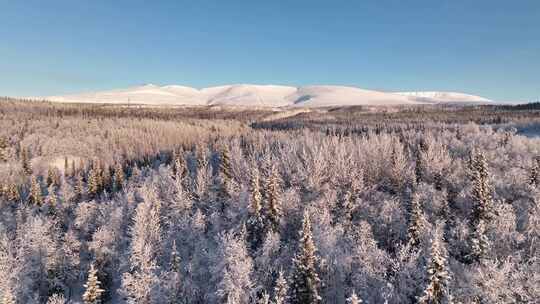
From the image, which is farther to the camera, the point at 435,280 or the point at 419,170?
the point at 419,170

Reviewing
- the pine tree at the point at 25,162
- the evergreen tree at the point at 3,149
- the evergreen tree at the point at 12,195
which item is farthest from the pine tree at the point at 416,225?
the evergreen tree at the point at 3,149

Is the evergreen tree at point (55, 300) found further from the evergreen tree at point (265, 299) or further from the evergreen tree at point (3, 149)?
the evergreen tree at point (3, 149)

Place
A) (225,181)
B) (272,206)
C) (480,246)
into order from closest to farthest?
(480,246) → (272,206) → (225,181)

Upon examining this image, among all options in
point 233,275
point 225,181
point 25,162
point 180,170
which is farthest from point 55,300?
point 25,162

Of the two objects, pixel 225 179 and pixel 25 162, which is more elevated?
pixel 225 179

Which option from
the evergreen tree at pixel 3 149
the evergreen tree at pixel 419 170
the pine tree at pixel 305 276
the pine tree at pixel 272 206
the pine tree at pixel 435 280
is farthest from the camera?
the evergreen tree at pixel 3 149

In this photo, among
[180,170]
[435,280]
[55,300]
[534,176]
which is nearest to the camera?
[435,280]

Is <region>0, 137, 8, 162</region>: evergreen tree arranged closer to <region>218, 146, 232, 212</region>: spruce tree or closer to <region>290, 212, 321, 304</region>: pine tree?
<region>218, 146, 232, 212</region>: spruce tree

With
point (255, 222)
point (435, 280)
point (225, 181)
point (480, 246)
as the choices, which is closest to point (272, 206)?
point (255, 222)

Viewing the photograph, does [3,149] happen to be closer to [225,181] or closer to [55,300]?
[225,181]

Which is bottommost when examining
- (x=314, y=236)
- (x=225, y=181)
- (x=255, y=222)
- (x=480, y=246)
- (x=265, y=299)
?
(x=265, y=299)

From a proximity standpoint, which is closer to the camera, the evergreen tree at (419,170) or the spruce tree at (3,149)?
the evergreen tree at (419,170)
